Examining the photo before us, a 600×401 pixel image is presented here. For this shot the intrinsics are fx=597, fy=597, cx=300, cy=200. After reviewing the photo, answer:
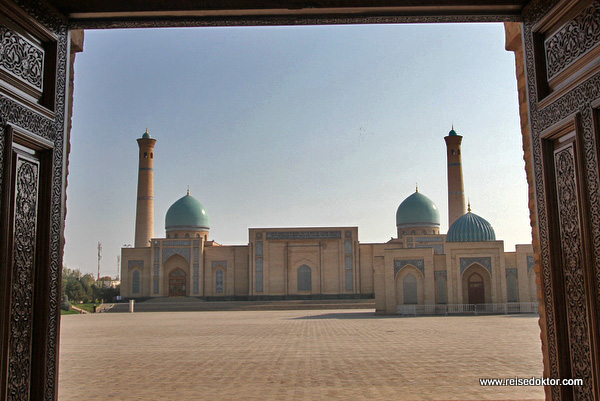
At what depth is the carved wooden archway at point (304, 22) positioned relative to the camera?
2865mm

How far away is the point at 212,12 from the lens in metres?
A: 3.49

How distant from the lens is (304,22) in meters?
3.64

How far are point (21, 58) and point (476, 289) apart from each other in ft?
80.5

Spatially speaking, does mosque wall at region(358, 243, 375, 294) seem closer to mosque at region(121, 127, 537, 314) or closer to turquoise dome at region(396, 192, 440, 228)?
mosque at region(121, 127, 537, 314)

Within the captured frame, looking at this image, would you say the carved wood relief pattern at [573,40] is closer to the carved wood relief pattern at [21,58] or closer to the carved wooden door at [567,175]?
the carved wooden door at [567,175]

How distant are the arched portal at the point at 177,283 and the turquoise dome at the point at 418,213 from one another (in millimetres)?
14338

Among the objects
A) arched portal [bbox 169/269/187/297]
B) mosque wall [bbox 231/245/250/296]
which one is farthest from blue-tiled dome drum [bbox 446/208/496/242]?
arched portal [bbox 169/269/187/297]

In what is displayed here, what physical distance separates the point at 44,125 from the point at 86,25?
2.49 ft

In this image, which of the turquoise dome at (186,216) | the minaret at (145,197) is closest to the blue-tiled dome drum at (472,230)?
the turquoise dome at (186,216)

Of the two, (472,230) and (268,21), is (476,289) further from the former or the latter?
(268,21)

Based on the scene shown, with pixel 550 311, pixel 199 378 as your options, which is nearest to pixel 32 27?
pixel 550 311

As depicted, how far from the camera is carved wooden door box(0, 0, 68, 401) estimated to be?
2844 millimetres

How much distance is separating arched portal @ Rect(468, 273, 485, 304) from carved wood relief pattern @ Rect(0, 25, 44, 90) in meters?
24.1

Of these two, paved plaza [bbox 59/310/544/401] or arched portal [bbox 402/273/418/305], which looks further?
arched portal [bbox 402/273/418/305]
